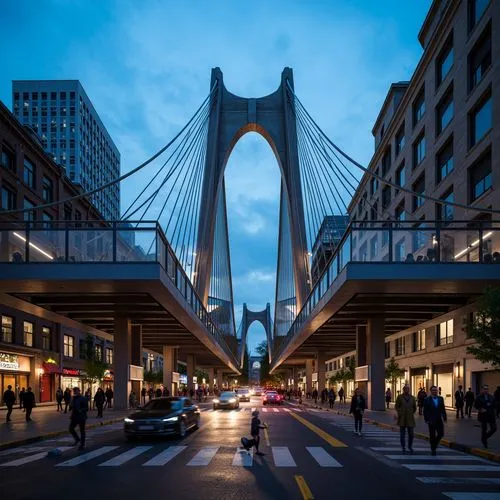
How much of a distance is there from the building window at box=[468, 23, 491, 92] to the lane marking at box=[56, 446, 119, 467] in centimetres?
2625

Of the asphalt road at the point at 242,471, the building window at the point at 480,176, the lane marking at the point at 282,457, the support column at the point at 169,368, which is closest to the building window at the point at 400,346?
the support column at the point at 169,368

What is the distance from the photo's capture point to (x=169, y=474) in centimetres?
1296

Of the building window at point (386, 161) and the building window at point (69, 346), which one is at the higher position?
the building window at point (386, 161)

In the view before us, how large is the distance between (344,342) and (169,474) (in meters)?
50.0

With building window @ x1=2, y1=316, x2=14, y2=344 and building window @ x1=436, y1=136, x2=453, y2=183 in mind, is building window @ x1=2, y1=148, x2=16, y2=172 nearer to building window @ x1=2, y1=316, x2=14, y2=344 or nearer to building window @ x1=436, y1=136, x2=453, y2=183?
building window @ x1=2, y1=316, x2=14, y2=344

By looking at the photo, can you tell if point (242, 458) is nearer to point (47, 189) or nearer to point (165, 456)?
point (165, 456)

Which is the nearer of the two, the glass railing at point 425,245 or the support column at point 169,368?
the glass railing at point 425,245

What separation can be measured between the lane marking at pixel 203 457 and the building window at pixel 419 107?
3569 centimetres

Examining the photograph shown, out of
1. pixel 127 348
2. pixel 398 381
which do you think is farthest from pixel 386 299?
pixel 398 381

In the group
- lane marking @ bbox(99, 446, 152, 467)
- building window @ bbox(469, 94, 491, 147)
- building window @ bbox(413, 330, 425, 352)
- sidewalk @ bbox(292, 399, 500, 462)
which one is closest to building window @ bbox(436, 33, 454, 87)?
building window @ bbox(469, 94, 491, 147)

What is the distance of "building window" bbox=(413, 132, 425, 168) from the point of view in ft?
157

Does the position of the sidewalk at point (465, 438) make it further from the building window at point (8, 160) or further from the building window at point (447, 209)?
the building window at point (8, 160)

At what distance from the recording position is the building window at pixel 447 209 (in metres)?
40.2

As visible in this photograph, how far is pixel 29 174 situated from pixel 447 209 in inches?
1213
